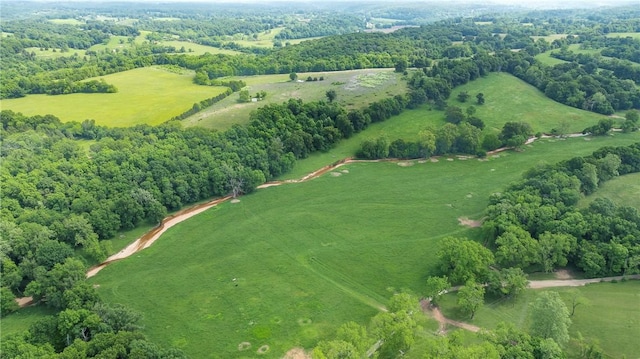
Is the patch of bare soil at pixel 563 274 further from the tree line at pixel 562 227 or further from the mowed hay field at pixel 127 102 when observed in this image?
the mowed hay field at pixel 127 102

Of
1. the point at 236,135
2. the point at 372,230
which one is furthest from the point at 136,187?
the point at 372,230

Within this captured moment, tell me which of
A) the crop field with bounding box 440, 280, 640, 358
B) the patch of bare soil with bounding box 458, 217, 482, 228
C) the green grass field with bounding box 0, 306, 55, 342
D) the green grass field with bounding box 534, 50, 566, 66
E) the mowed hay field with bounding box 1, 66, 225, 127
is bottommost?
the crop field with bounding box 440, 280, 640, 358

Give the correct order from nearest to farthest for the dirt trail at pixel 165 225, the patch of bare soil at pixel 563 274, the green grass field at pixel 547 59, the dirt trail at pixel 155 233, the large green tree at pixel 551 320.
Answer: the large green tree at pixel 551 320, the patch of bare soil at pixel 563 274, the dirt trail at pixel 155 233, the dirt trail at pixel 165 225, the green grass field at pixel 547 59

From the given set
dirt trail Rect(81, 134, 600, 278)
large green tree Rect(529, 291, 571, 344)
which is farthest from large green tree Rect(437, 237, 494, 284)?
dirt trail Rect(81, 134, 600, 278)

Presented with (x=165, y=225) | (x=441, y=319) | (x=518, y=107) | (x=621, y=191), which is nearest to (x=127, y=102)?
(x=165, y=225)

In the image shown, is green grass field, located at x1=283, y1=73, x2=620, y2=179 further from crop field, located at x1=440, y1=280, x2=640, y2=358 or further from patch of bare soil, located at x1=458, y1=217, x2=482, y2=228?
crop field, located at x1=440, y1=280, x2=640, y2=358

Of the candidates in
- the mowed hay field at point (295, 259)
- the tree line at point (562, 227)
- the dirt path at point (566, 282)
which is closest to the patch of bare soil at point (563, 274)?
the dirt path at point (566, 282)
